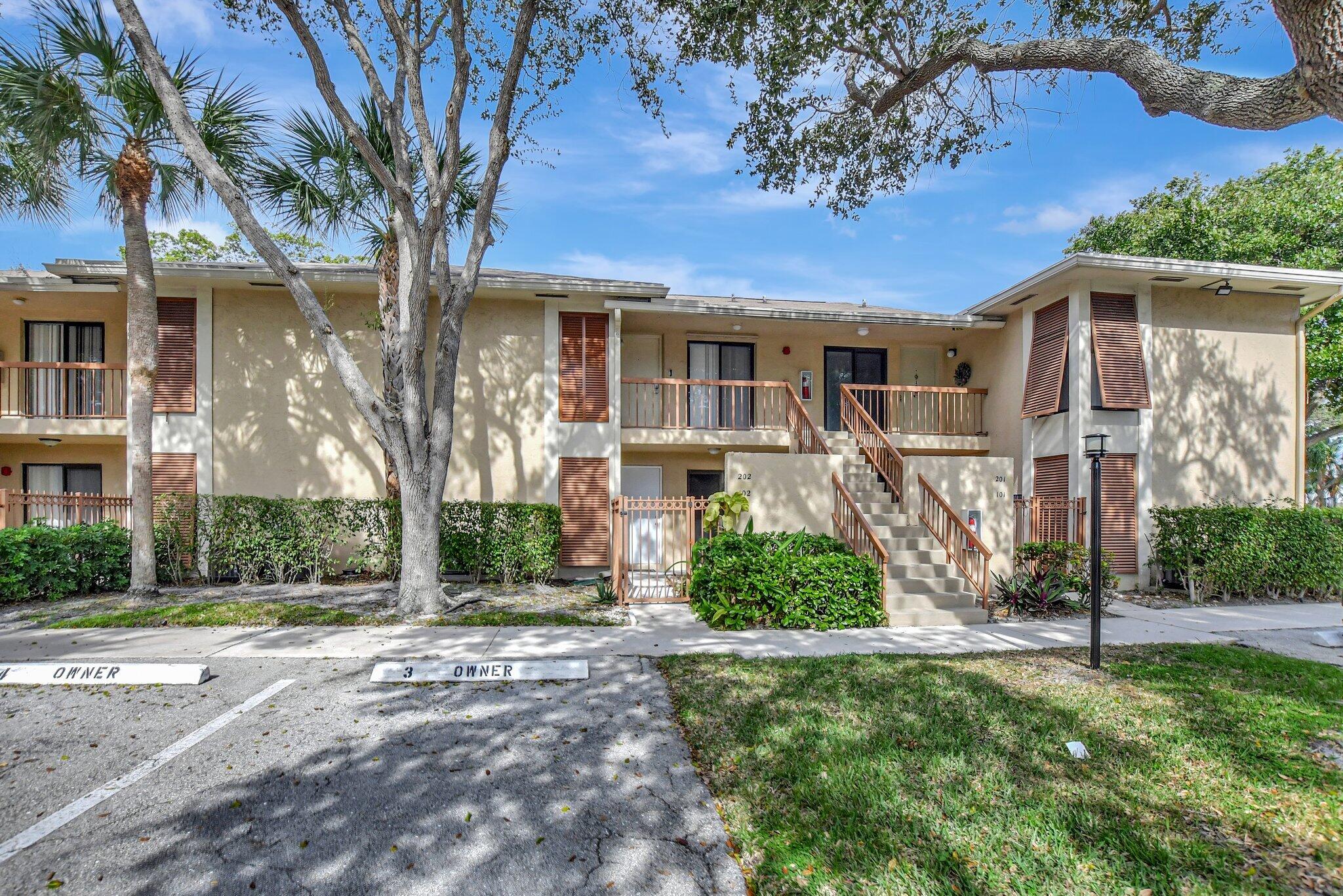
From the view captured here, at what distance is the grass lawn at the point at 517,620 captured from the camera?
832cm

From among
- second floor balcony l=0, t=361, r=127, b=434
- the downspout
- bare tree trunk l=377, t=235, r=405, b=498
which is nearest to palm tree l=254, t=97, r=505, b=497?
bare tree trunk l=377, t=235, r=405, b=498

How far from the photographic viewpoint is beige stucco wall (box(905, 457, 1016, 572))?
33.5 ft

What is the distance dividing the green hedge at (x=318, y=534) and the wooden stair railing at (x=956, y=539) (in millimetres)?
6234

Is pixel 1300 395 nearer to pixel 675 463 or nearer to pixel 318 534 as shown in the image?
pixel 675 463

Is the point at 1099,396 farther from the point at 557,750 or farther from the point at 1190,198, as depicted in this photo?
the point at 557,750

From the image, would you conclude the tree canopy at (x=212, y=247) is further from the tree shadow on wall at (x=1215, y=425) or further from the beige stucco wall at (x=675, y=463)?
the tree shadow on wall at (x=1215, y=425)

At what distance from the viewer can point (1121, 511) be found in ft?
37.3

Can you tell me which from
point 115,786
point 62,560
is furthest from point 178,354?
point 115,786

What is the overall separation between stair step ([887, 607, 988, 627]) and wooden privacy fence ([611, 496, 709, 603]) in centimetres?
297

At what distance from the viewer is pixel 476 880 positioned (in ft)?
10.0

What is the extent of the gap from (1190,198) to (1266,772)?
1818 centimetres

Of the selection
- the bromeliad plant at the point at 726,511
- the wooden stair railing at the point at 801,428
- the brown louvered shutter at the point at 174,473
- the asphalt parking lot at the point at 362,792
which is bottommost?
the asphalt parking lot at the point at 362,792

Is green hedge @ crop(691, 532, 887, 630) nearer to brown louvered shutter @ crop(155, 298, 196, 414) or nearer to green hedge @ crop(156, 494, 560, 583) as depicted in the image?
green hedge @ crop(156, 494, 560, 583)

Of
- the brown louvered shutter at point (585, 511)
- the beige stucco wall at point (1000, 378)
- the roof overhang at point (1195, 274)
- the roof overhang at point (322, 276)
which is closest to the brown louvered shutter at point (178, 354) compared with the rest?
the roof overhang at point (322, 276)
